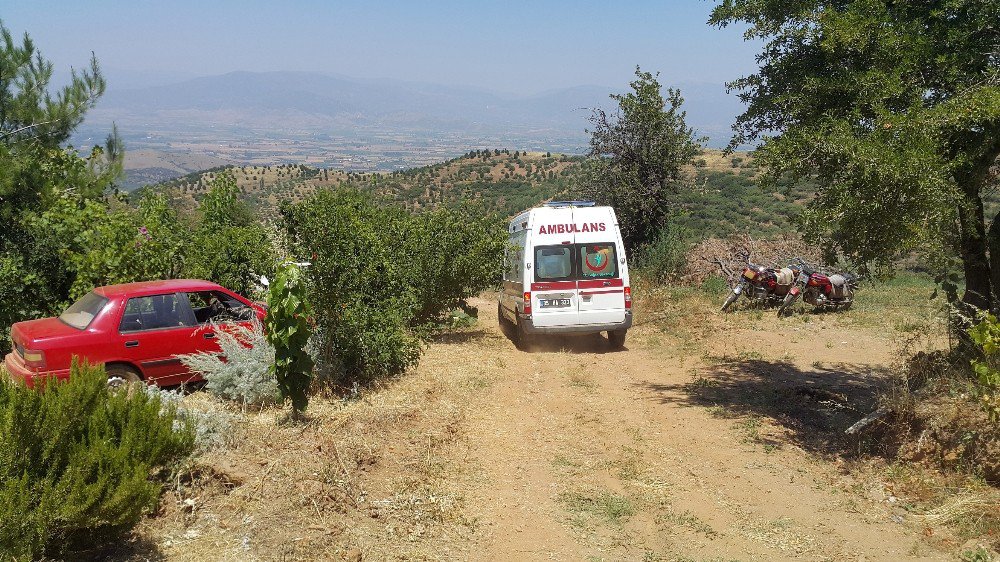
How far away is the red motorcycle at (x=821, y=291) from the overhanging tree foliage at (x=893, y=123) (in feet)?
22.6

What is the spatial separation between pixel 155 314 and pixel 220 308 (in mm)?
915

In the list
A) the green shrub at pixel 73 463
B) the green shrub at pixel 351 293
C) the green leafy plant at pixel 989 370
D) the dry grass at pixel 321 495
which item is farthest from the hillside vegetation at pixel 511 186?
the green shrub at pixel 73 463

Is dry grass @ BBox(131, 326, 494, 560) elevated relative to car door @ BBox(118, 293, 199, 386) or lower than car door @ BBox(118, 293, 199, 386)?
lower

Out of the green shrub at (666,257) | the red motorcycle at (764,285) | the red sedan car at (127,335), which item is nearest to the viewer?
the red sedan car at (127,335)

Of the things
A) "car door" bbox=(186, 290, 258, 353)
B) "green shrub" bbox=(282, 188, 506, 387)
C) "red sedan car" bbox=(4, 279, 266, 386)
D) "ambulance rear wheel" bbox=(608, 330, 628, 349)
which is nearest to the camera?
"red sedan car" bbox=(4, 279, 266, 386)

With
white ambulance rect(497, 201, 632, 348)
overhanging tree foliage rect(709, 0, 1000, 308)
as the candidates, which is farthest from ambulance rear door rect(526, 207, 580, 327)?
overhanging tree foliage rect(709, 0, 1000, 308)

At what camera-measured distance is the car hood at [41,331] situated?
8.30 m

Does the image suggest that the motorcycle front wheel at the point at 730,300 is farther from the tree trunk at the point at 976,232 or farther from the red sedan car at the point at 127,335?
the red sedan car at the point at 127,335

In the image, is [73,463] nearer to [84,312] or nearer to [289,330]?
[289,330]

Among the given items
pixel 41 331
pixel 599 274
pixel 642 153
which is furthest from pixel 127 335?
pixel 642 153

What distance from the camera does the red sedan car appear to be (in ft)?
27.2

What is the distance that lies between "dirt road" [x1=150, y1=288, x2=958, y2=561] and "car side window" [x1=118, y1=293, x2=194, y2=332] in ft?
7.78

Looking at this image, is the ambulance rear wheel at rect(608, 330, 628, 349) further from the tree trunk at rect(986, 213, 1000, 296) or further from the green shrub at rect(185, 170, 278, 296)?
the tree trunk at rect(986, 213, 1000, 296)

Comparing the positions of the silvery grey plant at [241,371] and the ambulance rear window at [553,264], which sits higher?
the ambulance rear window at [553,264]
